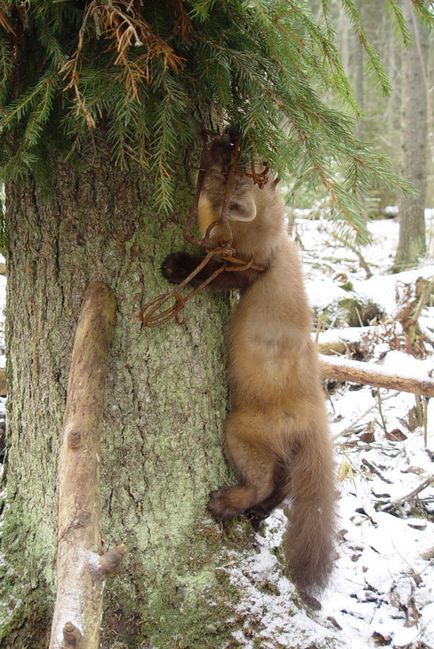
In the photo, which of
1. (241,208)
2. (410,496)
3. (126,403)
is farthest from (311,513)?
(410,496)

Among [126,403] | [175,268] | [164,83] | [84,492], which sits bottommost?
[84,492]

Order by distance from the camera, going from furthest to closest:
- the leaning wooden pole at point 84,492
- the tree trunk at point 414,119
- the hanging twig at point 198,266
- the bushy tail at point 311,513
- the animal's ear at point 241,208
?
the tree trunk at point 414,119, the animal's ear at point 241,208, the bushy tail at point 311,513, the hanging twig at point 198,266, the leaning wooden pole at point 84,492

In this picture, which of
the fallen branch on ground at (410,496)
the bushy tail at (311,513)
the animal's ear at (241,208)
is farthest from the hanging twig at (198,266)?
the fallen branch on ground at (410,496)

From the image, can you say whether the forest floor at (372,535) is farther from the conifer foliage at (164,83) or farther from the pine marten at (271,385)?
the conifer foliage at (164,83)

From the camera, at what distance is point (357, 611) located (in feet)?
10.8

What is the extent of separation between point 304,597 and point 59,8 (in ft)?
8.68

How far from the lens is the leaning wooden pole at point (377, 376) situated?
3658mm

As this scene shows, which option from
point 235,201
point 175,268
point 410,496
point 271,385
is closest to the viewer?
point 175,268

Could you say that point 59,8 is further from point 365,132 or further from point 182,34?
point 365,132

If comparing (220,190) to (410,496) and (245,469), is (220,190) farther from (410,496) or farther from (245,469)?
(410,496)

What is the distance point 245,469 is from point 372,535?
146 cm

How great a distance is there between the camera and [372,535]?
3.93 metres

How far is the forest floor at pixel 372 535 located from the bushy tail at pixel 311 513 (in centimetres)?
15

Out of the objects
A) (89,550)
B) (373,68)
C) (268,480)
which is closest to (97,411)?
(89,550)
